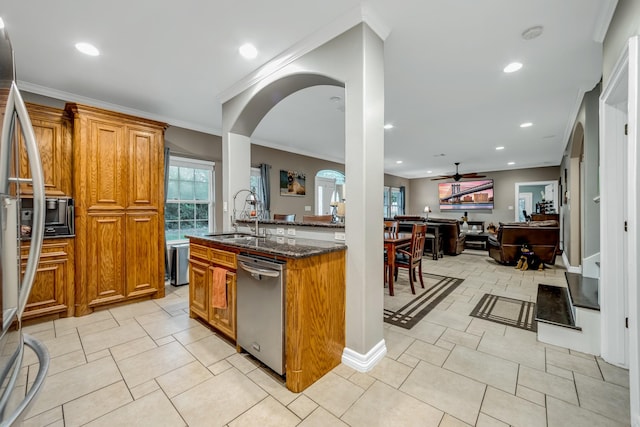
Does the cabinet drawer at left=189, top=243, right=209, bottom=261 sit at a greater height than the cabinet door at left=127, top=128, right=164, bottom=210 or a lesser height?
lesser

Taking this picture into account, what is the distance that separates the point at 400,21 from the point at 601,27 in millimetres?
1621

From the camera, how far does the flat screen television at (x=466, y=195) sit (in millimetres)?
9969

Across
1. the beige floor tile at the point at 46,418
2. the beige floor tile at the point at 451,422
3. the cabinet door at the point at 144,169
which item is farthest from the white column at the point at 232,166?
the beige floor tile at the point at 451,422

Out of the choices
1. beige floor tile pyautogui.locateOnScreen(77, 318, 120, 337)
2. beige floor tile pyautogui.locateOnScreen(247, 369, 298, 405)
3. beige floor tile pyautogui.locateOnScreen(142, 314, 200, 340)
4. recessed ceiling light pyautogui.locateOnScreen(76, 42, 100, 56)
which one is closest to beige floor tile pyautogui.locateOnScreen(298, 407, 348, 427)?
beige floor tile pyautogui.locateOnScreen(247, 369, 298, 405)

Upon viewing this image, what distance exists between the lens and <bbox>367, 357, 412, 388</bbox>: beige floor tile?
187 centimetres

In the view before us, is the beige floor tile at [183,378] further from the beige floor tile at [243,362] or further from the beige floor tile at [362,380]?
the beige floor tile at [362,380]

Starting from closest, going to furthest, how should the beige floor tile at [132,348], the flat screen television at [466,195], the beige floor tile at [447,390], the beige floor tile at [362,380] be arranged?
the beige floor tile at [447,390], the beige floor tile at [362,380], the beige floor tile at [132,348], the flat screen television at [466,195]

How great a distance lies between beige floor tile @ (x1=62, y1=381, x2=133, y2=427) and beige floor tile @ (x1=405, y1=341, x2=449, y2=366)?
6.74ft

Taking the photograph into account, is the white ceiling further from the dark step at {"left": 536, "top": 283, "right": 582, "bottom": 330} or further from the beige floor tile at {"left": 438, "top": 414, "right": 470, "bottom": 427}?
the beige floor tile at {"left": 438, "top": 414, "right": 470, "bottom": 427}

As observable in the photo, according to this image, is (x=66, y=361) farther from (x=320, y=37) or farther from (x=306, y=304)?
(x=320, y=37)

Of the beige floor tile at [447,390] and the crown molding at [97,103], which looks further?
the crown molding at [97,103]

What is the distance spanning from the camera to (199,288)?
2738 millimetres

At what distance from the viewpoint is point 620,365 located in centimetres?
203

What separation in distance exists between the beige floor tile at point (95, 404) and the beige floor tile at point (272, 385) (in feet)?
2.54
